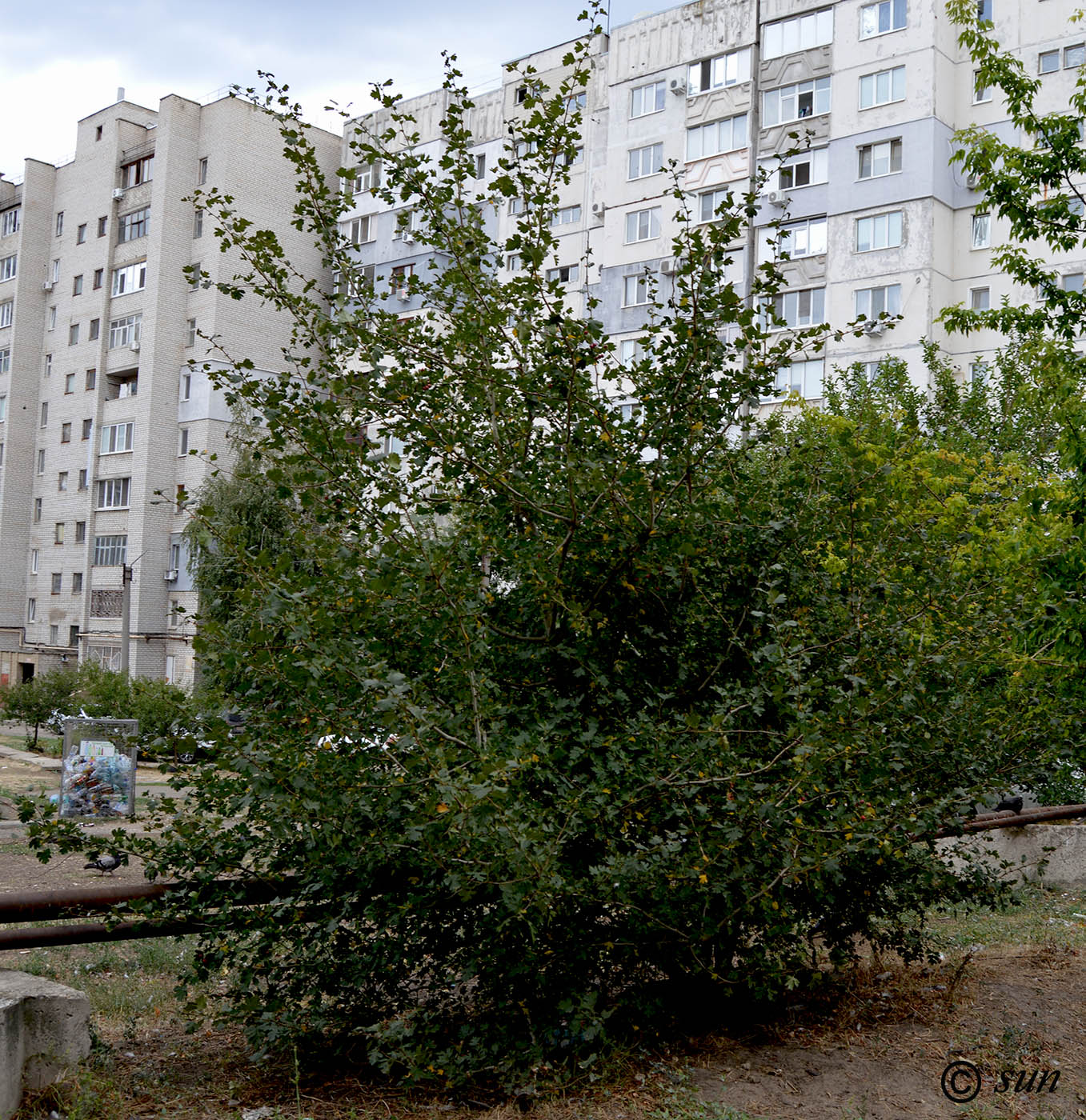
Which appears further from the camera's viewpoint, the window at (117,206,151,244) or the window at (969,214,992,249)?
the window at (117,206,151,244)

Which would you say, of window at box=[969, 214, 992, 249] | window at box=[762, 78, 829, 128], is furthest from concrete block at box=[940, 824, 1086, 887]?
window at box=[762, 78, 829, 128]

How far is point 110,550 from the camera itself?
154 ft

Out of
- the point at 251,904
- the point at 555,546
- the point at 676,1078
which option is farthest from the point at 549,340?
the point at 676,1078

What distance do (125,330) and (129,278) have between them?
212 cm

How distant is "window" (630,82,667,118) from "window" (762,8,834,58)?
11.8ft

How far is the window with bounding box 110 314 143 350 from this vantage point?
4697 centimetres

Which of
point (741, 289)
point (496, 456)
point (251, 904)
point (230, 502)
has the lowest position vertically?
point (251, 904)

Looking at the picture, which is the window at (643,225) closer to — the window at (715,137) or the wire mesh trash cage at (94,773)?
the window at (715,137)

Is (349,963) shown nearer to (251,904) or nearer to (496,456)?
(251,904)

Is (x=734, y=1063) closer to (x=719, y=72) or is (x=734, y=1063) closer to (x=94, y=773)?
(x=94, y=773)

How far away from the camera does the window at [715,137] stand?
3503 centimetres

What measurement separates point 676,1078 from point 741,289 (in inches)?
1355

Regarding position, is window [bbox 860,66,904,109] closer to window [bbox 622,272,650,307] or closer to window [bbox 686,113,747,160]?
window [bbox 686,113,747,160]

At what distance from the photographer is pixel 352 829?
13.8 ft
